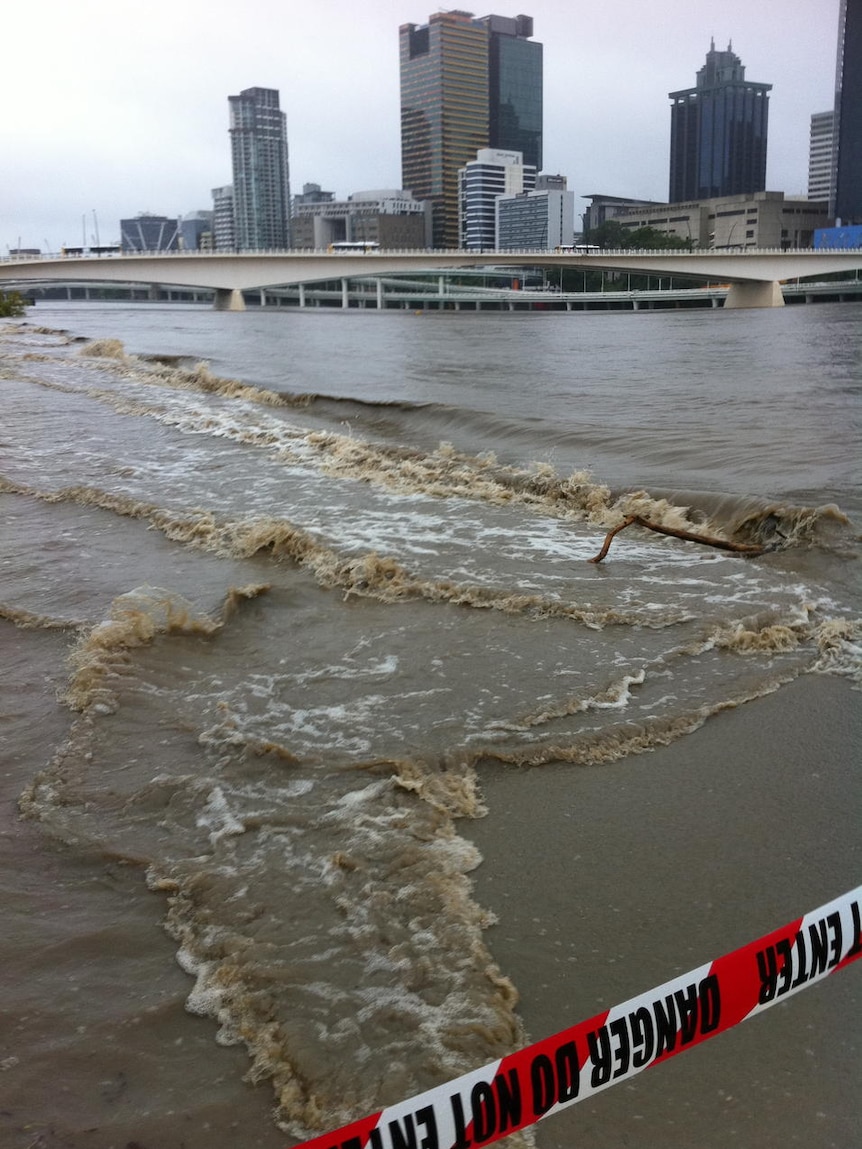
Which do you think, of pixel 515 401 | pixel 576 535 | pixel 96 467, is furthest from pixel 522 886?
pixel 515 401

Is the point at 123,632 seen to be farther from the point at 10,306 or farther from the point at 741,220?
the point at 741,220

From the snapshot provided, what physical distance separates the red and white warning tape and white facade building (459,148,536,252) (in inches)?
7121

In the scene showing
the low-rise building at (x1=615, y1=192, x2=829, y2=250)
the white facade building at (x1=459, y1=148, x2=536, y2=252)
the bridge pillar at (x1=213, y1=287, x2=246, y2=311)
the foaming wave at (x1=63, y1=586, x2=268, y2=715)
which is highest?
the white facade building at (x1=459, y1=148, x2=536, y2=252)

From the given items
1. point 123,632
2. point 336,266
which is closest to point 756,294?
point 336,266

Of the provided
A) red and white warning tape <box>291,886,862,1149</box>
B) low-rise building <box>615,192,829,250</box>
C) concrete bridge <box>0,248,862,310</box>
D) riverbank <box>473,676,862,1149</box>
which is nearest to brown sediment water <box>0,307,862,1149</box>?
riverbank <box>473,676,862,1149</box>

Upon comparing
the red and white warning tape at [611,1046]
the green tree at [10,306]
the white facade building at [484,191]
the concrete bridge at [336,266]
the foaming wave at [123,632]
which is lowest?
the foaming wave at [123,632]

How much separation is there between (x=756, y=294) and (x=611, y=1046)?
93.2 metres

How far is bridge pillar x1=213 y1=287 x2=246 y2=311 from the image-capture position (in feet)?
266

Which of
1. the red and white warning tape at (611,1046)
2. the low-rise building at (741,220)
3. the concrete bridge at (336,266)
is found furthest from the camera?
the low-rise building at (741,220)

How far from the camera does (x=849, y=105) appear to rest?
17200cm

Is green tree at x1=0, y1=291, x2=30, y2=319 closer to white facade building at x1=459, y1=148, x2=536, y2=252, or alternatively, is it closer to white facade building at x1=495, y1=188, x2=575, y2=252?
white facade building at x1=495, y1=188, x2=575, y2=252

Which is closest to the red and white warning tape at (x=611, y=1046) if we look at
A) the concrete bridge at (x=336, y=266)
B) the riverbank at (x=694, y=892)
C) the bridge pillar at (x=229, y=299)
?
the riverbank at (x=694, y=892)

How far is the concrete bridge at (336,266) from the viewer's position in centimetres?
7494

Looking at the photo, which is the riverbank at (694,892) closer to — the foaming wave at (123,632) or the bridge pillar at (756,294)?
the foaming wave at (123,632)
